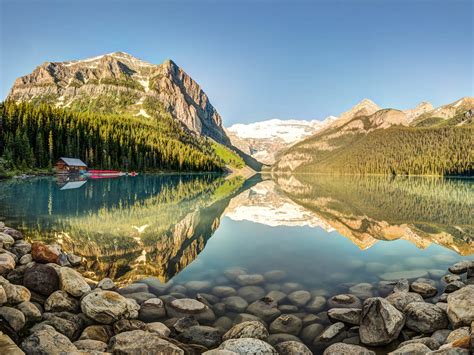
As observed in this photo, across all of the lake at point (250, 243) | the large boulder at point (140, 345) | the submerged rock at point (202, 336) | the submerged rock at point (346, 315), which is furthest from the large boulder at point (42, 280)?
the submerged rock at point (346, 315)

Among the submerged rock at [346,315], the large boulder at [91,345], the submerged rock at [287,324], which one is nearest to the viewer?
the large boulder at [91,345]

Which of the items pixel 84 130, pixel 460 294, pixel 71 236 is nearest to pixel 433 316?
pixel 460 294

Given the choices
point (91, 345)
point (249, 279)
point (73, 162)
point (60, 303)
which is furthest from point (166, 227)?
point (73, 162)

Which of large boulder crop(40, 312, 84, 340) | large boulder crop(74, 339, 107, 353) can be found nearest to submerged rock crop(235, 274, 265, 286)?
large boulder crop(40, 312, 84, 340)

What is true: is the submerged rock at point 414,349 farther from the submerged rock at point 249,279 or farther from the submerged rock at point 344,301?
the submerged rock at point 249,279

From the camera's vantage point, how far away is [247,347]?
8.30m

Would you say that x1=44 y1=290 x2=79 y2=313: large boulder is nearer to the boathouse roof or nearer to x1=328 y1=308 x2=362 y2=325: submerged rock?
x1=328 y1=308 x2=362 y2=325: submerged rock

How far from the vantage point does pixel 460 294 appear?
1027 cm

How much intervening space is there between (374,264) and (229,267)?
854 cm

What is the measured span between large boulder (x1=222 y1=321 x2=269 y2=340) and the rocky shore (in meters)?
0.03

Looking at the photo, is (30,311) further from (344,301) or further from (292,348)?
(344,301)

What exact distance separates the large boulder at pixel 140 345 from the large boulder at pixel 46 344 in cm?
107

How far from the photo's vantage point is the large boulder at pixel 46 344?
746 centimetres

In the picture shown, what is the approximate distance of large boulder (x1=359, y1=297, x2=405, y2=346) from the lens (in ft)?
31.4
